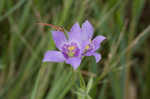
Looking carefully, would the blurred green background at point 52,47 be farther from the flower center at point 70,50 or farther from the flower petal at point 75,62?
the flower petal at point 75,62

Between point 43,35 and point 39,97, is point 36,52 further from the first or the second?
point 39,97

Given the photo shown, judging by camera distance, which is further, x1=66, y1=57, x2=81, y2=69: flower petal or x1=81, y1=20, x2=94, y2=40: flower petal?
x1=81, y1=20, x2=94, y2=40: flower petal

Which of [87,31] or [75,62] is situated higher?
[87,31]

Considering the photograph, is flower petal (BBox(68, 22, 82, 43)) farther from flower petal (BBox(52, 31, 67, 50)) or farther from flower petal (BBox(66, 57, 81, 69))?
flower petal (BBox(66, 57, 81, 69))

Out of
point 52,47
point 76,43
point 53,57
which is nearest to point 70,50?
point 76,43

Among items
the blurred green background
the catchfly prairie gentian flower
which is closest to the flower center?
the catchfly prairie gentian flower

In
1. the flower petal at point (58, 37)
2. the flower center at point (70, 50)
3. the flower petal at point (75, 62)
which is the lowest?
the flower petal at point (75, 62)

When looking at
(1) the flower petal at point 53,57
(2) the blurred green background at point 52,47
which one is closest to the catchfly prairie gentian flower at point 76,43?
(1) the flower petal at point 53,57

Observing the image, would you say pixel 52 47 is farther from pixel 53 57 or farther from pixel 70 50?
pixel 53 57
